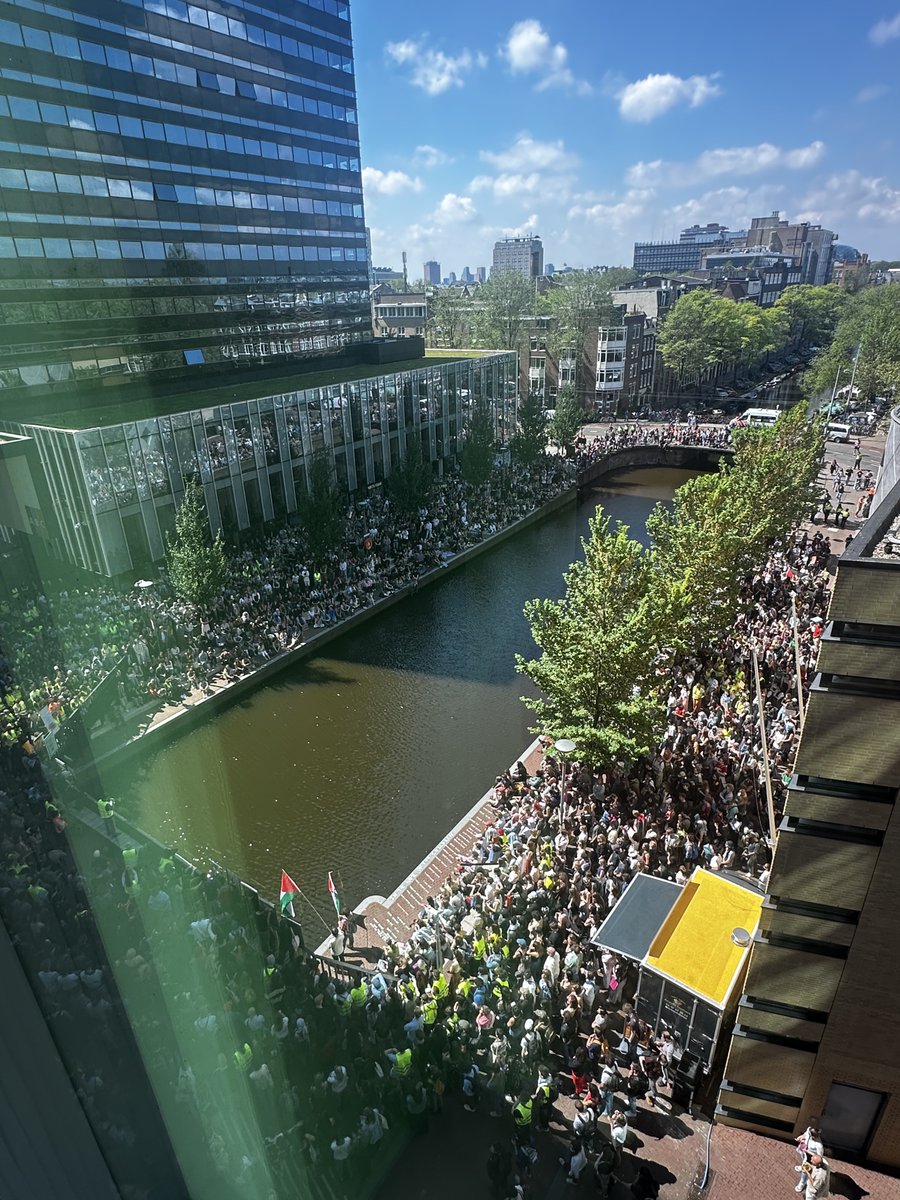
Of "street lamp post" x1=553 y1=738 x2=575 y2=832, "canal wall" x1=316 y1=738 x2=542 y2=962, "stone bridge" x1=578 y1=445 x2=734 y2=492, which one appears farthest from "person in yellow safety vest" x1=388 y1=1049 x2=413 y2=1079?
"stone bridge" x1=578 y1=445 x2=734 y2=492

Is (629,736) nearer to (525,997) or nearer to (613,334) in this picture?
(525,997)

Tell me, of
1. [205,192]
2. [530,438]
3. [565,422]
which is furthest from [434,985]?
[565,422]

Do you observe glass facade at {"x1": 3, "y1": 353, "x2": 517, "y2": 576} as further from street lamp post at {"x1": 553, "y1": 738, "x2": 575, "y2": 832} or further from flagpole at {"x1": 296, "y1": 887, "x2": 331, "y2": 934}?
street lamp post at {"x1": 553, "y1": 738, "x2": 575, "y2": 832}

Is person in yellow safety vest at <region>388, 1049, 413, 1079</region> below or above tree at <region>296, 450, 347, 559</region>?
below

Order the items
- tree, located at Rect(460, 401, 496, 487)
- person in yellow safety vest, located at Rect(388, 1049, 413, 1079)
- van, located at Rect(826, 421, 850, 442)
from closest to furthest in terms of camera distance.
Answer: person in yellow safety vest, located at Rect(388, 1049, 413, 1079), tree, located at Rect(460, 401, 496, 487), van, located at Rect(826, 421, 850, 442)

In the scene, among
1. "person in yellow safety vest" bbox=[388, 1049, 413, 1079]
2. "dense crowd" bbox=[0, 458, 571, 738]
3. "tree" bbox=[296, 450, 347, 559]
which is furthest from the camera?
"tree" bbox=[296, 450, 347, 559]

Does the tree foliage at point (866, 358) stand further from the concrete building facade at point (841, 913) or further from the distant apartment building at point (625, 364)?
the concrete building facade at point (841, 913)

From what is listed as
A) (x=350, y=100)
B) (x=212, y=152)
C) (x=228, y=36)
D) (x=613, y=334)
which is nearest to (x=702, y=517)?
(x=212, y=152)
